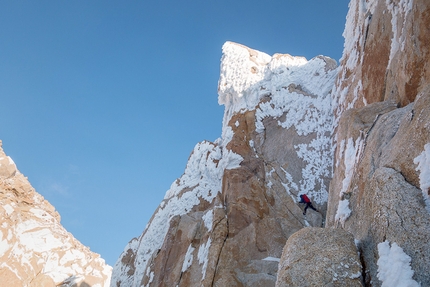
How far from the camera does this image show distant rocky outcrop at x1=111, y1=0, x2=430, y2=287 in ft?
25.8

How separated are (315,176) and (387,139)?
14.3 meters

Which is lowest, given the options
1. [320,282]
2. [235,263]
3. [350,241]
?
[320,282]

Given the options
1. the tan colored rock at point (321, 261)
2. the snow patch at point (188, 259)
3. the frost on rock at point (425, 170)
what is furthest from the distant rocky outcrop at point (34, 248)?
the frost on rock at point (425, 170)

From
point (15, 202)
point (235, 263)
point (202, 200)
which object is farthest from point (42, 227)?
point (235, 263)

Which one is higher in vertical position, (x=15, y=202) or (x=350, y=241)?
(x=15, y=202)

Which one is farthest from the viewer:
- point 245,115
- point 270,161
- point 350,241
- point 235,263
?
point 245,115

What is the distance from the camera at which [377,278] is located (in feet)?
23.9

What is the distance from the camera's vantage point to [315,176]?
24.6 metres

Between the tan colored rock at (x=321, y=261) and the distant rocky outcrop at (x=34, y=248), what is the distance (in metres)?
45.3

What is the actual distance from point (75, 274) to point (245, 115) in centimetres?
3376

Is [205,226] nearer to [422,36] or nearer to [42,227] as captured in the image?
[422,36]

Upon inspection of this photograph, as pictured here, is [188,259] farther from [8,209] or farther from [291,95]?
[8,209]

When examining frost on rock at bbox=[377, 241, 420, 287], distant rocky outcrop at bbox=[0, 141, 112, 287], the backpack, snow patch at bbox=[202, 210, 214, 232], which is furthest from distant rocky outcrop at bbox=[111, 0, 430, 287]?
distant rocky outcrop at bbox=[0, 141, 112, 287]

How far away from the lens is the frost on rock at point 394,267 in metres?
6.54
